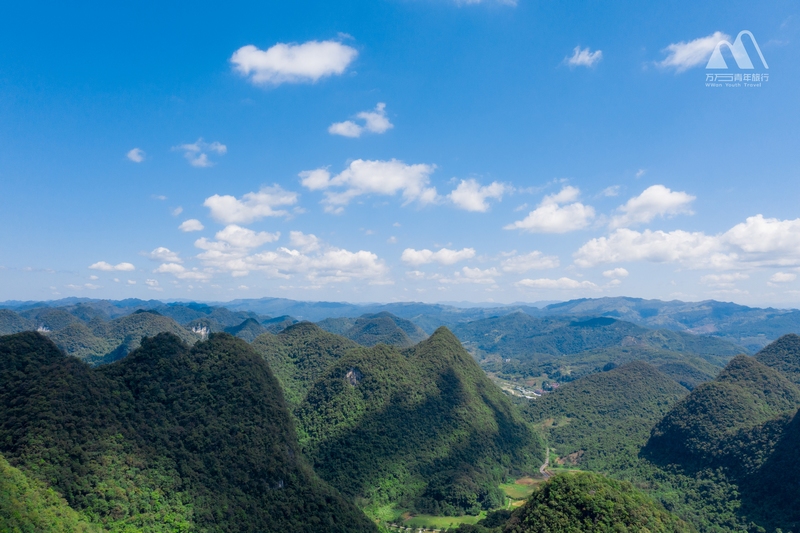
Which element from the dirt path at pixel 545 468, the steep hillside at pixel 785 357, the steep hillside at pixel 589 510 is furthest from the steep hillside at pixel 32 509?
the steep hillside at pixel 785 357

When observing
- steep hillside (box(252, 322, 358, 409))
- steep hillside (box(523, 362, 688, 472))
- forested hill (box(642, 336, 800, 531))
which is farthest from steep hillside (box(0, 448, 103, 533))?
steep hillside (box(523, 362, 688, 472))

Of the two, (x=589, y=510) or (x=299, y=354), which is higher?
(x=299, y=354)

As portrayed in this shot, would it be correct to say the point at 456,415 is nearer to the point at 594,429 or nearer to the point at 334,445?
the point at 334,445

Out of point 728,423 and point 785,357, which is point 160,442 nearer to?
point 728,423

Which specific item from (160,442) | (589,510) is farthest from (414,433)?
Answer: (589,510)

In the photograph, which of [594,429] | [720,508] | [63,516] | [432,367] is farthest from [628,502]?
[594,429]

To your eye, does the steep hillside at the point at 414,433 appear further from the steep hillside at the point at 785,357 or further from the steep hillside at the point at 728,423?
the steep hillside at the point at 785,357

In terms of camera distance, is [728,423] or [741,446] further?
[728,423]
